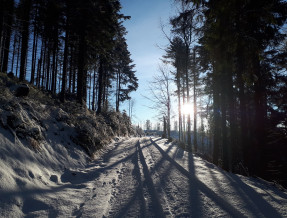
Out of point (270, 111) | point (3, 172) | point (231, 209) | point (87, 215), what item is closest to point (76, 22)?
point (3, 172)

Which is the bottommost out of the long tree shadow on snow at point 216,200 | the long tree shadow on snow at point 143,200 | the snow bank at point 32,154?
the long tree shadow on snow at point 143,200

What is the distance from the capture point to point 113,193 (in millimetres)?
3262

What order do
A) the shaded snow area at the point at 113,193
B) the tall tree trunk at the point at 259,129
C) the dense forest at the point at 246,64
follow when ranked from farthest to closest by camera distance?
1. the tall tree trunk at the point at 259,129
2. the dense forest at the point at 246,64
3. the shaded snow area at the point at 113,193

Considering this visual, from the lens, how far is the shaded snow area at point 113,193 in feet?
7.93

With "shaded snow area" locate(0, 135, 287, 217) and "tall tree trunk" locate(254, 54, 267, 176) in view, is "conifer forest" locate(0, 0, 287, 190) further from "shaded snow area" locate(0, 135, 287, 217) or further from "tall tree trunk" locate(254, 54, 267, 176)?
"shaded snow area" locate(0, 135, 287, 217)

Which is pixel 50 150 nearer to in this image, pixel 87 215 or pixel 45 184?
pixel 45 184

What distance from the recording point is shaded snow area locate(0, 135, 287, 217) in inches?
95.2

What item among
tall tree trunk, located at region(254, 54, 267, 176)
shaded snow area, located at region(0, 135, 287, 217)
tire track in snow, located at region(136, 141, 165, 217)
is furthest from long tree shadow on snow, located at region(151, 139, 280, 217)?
tall tree trunk, located at region(254, 54, 267, 176)

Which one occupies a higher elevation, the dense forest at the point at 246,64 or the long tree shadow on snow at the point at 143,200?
the dense forest at the point at 246,64

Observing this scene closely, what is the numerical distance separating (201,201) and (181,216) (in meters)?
0.67

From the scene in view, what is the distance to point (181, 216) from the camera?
7.77ft

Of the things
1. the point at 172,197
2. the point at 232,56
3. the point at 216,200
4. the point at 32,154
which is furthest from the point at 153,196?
the point at 232,56

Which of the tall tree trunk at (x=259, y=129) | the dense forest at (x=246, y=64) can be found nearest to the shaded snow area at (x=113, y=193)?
the dense forest at (x=246, y=64)

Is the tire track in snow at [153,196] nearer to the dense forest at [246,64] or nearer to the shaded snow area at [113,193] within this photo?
the shaded snow area at [113,193]
